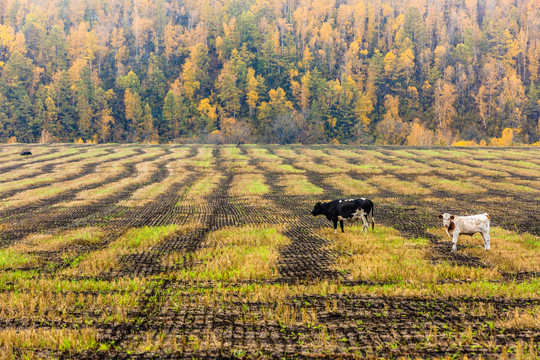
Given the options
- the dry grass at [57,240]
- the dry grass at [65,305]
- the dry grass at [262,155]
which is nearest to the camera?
the dry grass at [65,305]

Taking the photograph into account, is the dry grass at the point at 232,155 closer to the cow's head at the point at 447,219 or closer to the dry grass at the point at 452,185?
the dry grass at the point at 452,185

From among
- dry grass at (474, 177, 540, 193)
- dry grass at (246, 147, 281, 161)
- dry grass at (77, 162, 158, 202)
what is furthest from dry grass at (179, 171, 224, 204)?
dry grass at (474, 177, 540, 193)

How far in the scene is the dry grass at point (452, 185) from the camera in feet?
119

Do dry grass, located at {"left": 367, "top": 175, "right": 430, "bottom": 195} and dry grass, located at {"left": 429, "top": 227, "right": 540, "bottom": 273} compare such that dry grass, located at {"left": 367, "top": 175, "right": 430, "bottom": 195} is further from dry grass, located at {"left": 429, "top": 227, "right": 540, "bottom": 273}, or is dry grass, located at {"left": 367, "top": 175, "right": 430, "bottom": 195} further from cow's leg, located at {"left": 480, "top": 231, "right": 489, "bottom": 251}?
cow's leg, located at {"left": 480, "top": 231, "right": 489, "bottom": 251}

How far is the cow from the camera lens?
14.8 meters

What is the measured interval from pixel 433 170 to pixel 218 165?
1205 inches

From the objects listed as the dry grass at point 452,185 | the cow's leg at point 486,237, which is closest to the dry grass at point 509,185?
the dry grass at point 452,185

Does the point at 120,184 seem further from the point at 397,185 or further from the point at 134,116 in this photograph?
the point at 134,116

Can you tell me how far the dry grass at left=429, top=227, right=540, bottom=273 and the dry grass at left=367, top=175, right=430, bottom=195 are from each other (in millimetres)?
16522

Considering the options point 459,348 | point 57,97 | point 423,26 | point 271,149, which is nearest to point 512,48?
point 423,26

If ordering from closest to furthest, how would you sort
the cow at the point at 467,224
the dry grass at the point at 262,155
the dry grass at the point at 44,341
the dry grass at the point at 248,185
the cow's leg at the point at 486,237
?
1. the dry grass at the point at 44,341
2. the cow at the point at 467,224
3. the cow's leg at the point at 486,237
4. the dry grass at the point at 248,185
5. the dry grass at the point at 262,155

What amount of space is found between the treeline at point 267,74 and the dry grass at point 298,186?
195 feet

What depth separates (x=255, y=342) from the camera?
7.77 m

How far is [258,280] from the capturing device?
11.8 m
